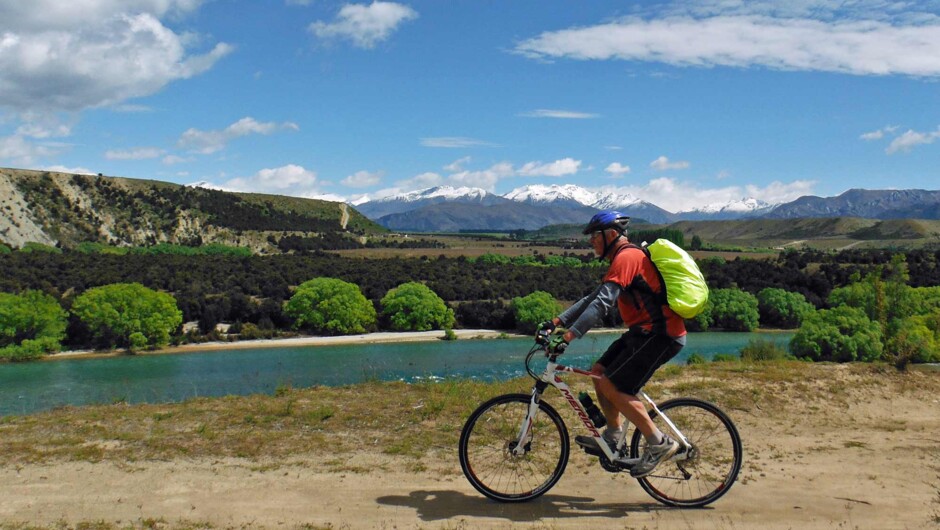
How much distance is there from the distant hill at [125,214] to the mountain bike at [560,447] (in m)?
108

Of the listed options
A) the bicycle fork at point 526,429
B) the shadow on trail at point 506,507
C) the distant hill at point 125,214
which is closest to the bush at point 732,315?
the shadow on trail at point 506,507

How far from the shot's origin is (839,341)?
3297cm

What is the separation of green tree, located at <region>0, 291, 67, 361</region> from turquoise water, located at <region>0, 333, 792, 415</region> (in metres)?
2.91

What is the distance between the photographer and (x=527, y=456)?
6.85 meters

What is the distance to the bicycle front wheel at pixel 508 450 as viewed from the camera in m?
6.74

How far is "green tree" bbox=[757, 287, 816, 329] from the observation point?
221 ft

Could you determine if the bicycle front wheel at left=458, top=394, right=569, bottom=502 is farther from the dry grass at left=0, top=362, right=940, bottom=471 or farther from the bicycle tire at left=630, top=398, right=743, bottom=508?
the dry grass at left=0, top=362, right=940, bottom=471

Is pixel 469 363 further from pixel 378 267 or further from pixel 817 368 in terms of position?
pixel 378 267

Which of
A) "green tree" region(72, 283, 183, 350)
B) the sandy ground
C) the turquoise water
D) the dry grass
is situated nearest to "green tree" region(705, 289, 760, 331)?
the turquoise water

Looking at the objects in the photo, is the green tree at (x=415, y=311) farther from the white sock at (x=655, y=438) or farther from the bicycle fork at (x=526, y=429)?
the white sock at (x=655, y=438)

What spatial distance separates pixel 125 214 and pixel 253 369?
92.9m

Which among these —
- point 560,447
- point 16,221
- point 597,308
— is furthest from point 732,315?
point 16,221

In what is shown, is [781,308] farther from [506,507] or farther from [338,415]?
[506,507]

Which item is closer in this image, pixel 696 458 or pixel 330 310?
pixel 696 458
